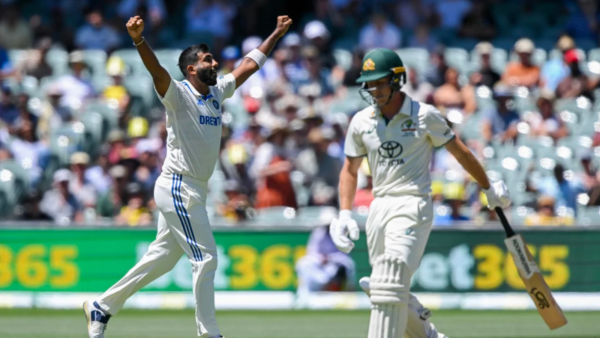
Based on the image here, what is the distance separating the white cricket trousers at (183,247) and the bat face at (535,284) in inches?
82.4

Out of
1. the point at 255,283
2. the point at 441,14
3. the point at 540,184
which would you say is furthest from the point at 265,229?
the point at 441,14

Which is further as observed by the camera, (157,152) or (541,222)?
(157,152)

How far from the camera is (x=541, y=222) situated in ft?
39.9

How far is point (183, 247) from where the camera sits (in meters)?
7.06

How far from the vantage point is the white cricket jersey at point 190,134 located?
23.1 feet

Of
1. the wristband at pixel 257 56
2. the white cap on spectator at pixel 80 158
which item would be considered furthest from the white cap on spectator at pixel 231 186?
the wristband at pixel 257 56

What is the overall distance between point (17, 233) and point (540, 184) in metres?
6.56

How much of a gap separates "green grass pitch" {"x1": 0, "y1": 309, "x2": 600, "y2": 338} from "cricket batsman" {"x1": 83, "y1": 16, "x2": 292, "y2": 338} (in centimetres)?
168

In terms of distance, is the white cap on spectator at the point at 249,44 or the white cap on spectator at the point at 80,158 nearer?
the white cap on spectator at the point at 80,158

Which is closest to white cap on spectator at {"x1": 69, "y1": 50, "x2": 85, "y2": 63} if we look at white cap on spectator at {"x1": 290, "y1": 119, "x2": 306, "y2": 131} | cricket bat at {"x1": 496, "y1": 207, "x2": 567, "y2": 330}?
white cap on spectator at {"x1": 290, "y1": 119, "x2": 306, "y2": 131}

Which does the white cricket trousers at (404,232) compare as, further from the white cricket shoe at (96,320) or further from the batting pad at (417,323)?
the white cricket shoe at (96,320)

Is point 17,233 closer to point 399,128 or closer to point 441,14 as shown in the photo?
point 399,128

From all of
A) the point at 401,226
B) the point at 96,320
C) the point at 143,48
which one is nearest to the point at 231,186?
the point at 96,320

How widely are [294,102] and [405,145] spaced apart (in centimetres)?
772
